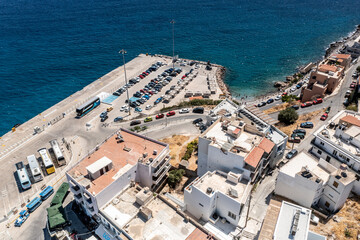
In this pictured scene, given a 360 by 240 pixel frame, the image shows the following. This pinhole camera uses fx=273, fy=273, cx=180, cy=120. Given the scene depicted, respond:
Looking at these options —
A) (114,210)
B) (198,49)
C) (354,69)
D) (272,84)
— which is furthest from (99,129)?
(354,69)

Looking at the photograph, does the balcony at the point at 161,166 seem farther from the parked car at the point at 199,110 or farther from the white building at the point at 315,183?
the parked car at the point at 199,110

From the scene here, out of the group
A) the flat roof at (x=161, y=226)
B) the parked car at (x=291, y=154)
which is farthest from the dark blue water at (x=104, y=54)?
the flat roof at (x=161, y=226)

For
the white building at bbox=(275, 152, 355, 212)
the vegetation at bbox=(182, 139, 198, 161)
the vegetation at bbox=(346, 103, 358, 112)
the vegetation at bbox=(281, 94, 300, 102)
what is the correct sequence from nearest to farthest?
the white building at bbox=(275, 152, 355, 212) → the vegetation at bbox=(182, 139, 198, 161) → the vegetation at bbox=(346, 103, 358, 112) → the vegetation at bbox=(281, 94, 300, 102)

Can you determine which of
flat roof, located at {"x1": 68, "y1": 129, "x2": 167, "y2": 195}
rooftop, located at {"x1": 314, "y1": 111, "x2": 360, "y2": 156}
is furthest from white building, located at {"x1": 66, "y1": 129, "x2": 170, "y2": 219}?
rooftop, located at {"x1": 314, "y1": 111, "x2": 360, "y2": 156}

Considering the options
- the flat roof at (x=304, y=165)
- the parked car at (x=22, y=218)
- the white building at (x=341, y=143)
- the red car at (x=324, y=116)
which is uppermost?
the white building at (x=341, y=143)

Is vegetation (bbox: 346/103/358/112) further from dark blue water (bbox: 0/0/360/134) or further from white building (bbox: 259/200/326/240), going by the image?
white building (bbox: 259/200/326/240)

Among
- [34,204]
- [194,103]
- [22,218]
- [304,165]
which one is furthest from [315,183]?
[22,218]

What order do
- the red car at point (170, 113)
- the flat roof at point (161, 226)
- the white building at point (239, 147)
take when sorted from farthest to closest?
the red car at point (170, 113) → the white building at point (239, 147) → the flat roof at point (161, 226)
